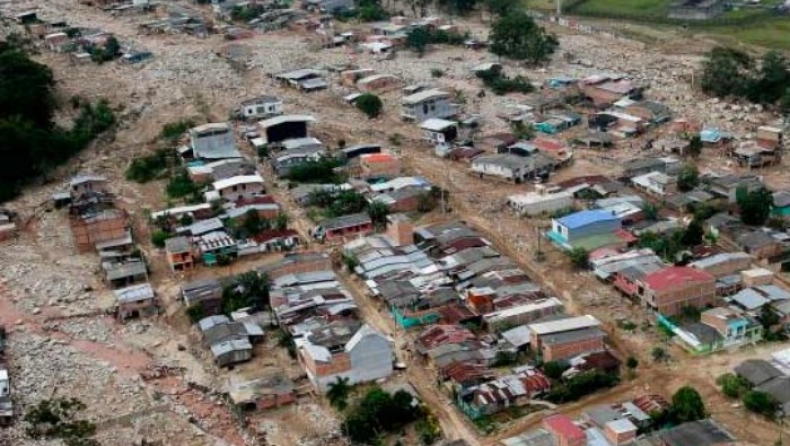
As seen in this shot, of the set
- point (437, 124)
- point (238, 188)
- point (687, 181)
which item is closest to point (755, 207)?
point (687, 181)

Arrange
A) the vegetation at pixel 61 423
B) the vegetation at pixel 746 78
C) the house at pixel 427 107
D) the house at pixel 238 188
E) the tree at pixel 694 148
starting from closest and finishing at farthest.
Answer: the vegetation at pixel 61 423
the house at pixel 238 188
the tree at pixel 694 148
the vegetation at pixel 746 78
the house at pixel 427 107

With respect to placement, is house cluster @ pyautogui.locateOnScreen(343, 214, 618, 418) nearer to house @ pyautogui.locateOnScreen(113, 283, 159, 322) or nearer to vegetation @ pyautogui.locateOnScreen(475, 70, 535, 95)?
house @ pyautogui.locateOnScreen(113, 283, 159, 322)

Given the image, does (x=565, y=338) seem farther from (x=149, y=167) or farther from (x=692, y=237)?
(x=149, y=167)

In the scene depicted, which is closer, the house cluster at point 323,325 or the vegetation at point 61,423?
the vegetation at point 61,423

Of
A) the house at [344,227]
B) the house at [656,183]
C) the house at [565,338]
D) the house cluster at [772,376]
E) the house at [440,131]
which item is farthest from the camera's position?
the house at [440,131]

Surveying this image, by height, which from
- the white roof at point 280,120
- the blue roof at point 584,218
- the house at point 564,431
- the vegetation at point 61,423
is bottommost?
the vegetation at point 61,423

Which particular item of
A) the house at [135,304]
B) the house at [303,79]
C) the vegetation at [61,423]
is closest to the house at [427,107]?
the house at [303,79]

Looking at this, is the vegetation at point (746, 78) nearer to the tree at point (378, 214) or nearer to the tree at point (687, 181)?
the tree at point (687, 181)

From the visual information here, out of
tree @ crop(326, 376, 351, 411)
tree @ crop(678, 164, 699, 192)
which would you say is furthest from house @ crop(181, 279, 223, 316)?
tree @ crop(678, 164, 699, 192)
